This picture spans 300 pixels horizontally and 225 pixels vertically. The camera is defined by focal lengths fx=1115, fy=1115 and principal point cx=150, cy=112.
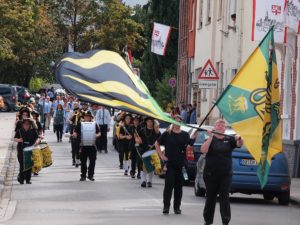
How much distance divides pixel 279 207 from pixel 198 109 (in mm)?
29906

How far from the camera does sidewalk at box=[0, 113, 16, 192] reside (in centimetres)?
2874

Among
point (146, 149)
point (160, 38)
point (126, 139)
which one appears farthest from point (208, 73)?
point (160, 38)

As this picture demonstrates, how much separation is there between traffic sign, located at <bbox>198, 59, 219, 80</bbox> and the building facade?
6.61 feet

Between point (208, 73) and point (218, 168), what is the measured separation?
1694 cm

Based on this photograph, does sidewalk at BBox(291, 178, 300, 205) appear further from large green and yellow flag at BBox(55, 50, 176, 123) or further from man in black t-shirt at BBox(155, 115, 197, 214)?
large green and yellow flag at BBox(55, 50, 176, 123)

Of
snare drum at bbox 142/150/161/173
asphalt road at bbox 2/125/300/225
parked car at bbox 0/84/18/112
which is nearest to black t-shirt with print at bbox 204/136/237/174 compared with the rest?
asphalt road at bbox 2/125/300/225

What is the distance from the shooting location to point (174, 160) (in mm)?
18047

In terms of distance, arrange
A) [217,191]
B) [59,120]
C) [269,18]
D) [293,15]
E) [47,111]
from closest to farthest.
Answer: [217,191] → [293,15] → [269,18] → [59,120] → [47,111]

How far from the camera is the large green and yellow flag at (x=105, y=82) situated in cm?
1343

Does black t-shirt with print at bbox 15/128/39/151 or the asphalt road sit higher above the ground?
black t-shirt with print at bbox 15/128/39/151

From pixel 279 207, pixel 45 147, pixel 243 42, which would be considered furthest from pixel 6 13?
pixel 279 207

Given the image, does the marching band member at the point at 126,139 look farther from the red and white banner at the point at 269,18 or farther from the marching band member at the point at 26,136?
the marching band member at the point at 26,136

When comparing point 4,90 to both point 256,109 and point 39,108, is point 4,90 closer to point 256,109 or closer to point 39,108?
point 39,108

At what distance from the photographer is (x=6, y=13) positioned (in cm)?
6881
